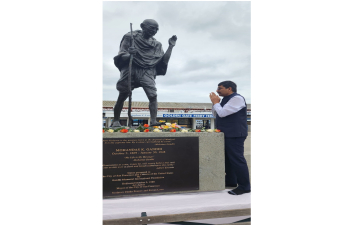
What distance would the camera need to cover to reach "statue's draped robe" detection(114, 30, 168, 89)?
351cm

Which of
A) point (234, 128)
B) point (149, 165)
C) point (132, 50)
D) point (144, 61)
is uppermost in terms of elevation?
point (132, 50)

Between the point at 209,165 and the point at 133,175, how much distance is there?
0.98 meters

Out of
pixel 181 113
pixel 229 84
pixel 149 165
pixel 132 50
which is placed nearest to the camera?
pixel 149 165

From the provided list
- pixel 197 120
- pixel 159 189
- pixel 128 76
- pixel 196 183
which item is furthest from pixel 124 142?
pixel 197 120

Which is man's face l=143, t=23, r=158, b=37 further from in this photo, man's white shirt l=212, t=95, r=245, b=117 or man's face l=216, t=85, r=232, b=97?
man's white shirt l=212, t=95, r=245, b=117

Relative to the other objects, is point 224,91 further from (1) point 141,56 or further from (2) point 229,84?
(1) point 141,56

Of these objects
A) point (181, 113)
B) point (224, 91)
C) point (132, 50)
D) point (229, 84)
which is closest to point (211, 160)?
point (224, 91)

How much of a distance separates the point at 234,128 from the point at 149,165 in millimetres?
1184

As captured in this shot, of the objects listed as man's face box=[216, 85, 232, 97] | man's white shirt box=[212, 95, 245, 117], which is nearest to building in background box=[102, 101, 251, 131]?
man's face box=[216, 85, 232, 97]

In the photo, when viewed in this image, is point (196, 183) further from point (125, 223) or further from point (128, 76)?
point (128, 76)

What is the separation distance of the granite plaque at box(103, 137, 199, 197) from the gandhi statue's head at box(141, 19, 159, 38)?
1.83 metres

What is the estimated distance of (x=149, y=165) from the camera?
267 centimetres

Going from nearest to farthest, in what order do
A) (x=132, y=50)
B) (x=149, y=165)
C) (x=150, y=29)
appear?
1. (x=149, y=165)
2. (x=132, y=50)
3. (x=150, y=29)

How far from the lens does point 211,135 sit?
2857 millimetres
